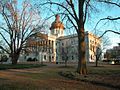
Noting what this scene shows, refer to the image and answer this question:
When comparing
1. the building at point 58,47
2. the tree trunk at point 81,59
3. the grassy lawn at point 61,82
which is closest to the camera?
the grassy lawn at point 61,82

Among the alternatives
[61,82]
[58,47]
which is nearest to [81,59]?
[61,82]

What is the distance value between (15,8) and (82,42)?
91.6ft

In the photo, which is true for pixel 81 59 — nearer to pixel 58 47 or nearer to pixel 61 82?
pixel 61 82

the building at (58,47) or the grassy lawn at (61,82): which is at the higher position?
the building at (58,47)

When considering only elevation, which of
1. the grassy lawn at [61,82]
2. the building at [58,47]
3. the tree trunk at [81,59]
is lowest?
the grassy lawn at [61,82]

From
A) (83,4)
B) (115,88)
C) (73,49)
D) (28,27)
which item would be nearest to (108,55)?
(73,49)

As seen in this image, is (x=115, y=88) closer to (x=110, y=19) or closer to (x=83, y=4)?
(x=110, y=19)

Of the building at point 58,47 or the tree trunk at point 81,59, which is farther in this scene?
the building at point 58,47

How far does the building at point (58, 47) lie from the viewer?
49516 millimetres

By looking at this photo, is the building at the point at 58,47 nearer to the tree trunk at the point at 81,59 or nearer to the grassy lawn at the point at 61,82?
the tree trunk at the point at 81,59

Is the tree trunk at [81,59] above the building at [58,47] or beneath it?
beneath

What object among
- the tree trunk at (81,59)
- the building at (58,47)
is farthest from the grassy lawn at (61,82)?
the building at (58,47)

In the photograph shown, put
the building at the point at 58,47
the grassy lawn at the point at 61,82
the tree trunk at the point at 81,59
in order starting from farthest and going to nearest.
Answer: the building at the point at 58,47 → the tree trunk at the point at 81,59 → the grassy lawn at the point at 61,82

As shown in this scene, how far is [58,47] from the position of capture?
11588cm
